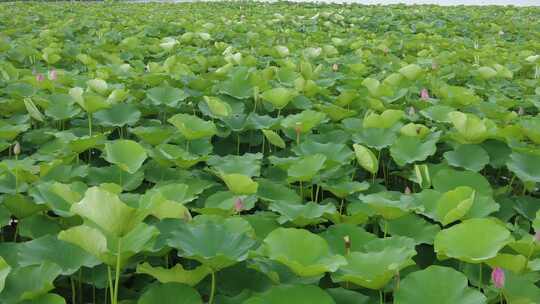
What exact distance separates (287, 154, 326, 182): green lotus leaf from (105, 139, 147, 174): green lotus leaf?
36 cm

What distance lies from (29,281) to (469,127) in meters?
1.17

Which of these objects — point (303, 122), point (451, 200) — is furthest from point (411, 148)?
point (451, 200)

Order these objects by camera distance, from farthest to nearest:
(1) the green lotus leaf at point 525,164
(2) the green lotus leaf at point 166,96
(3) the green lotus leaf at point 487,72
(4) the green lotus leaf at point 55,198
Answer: (3) the green lotus leaf at point 487,72 < (2) the green lotus leaf at point 166,96 < (1) the green lotus leaf at point 525,164 < (4) the green lotus leaf at point 55,198

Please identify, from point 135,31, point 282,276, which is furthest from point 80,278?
point 135,31

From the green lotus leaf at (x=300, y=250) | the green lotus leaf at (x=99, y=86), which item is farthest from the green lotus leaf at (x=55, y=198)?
the green lotus leaf at (x=99, y=86)

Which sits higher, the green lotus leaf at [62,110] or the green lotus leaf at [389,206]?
the green lotus leaf at [389,206]

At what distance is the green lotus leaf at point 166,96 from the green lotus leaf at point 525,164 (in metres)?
1.05

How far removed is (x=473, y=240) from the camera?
40.1 inches

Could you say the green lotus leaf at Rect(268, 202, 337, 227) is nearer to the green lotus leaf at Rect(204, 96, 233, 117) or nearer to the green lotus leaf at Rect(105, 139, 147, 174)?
the green lotus leaf at Rect(105, 139, 147, 174)

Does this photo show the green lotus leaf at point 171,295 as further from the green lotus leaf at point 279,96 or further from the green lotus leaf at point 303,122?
the green lotus leaf at point 279,96

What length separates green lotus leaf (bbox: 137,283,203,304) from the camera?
925mm

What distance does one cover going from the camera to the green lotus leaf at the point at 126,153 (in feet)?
4.56

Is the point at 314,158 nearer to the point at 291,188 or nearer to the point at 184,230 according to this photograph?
the point at 291,188

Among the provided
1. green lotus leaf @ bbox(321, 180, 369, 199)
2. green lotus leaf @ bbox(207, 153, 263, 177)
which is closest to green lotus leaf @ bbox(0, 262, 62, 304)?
green lotus leaf @ bbox(207, 153, 263, 177)
